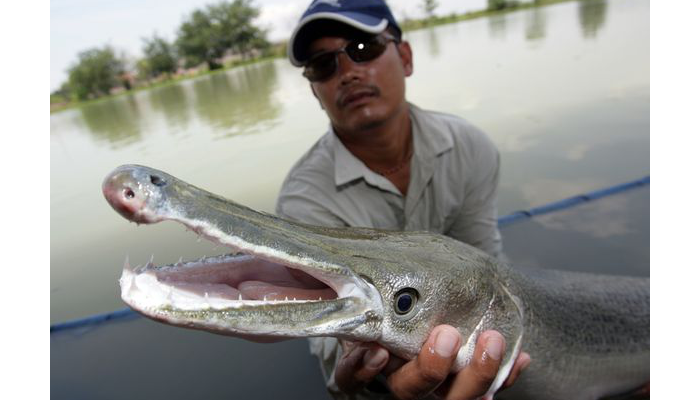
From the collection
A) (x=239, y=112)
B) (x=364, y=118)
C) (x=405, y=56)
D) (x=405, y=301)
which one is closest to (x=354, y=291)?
(x=405, y=301)

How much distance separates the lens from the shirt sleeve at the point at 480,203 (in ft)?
9.63

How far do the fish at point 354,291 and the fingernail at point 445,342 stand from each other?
0.15ft

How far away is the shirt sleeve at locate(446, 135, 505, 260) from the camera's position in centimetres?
294

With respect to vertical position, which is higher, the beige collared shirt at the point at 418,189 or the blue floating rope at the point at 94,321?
the beige collared shirt at the point at 418,189

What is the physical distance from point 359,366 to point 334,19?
5.99ft

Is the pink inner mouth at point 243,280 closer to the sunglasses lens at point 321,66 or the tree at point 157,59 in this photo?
the sunglasses lens at point 321,66

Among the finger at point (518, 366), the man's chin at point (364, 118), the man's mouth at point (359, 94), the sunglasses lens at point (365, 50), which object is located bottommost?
the finger at point (518, 366)

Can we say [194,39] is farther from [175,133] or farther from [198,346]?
[198,346]

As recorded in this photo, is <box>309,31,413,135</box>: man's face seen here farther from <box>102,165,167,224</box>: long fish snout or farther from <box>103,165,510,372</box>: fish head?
<box>102,165,167,224</box>: long fish snout

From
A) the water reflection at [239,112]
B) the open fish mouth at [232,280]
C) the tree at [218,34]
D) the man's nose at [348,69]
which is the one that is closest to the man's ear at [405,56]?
the man's nose at [348,69]

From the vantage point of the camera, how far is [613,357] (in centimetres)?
215

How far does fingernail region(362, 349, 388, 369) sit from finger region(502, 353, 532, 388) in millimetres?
503

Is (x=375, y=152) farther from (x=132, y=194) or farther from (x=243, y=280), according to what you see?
(x=132, y=194)
